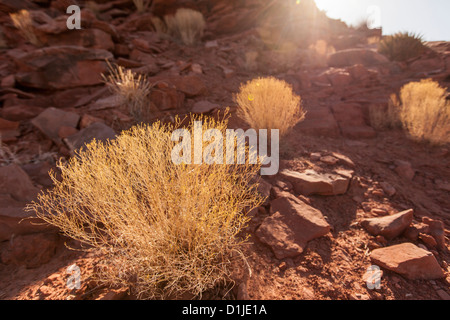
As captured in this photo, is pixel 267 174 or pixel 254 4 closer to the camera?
pixel 267 174

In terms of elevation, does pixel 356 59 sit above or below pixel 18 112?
above

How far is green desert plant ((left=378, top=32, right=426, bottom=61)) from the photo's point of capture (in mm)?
7051

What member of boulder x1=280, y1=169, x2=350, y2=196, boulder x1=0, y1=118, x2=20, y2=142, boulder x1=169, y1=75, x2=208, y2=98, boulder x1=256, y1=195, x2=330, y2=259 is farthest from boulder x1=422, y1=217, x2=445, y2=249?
boulder x1=0, y1=118, x2=20, y2=142

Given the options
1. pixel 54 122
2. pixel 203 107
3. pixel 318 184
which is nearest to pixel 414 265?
pixel 318 184

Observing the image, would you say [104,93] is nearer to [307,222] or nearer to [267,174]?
[267,174]

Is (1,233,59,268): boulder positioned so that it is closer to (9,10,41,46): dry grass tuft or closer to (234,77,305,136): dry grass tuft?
(234,77,305,136): dry grass tuft

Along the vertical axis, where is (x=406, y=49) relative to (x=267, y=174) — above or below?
above

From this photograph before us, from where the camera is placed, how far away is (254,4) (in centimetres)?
956

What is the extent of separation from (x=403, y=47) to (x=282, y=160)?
8.24 meters

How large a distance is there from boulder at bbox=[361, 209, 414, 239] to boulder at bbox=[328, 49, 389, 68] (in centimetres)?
704

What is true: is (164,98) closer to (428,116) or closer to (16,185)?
(16,185)

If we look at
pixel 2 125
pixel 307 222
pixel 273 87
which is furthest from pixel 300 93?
pixel 2 125

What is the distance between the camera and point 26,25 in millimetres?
5051
